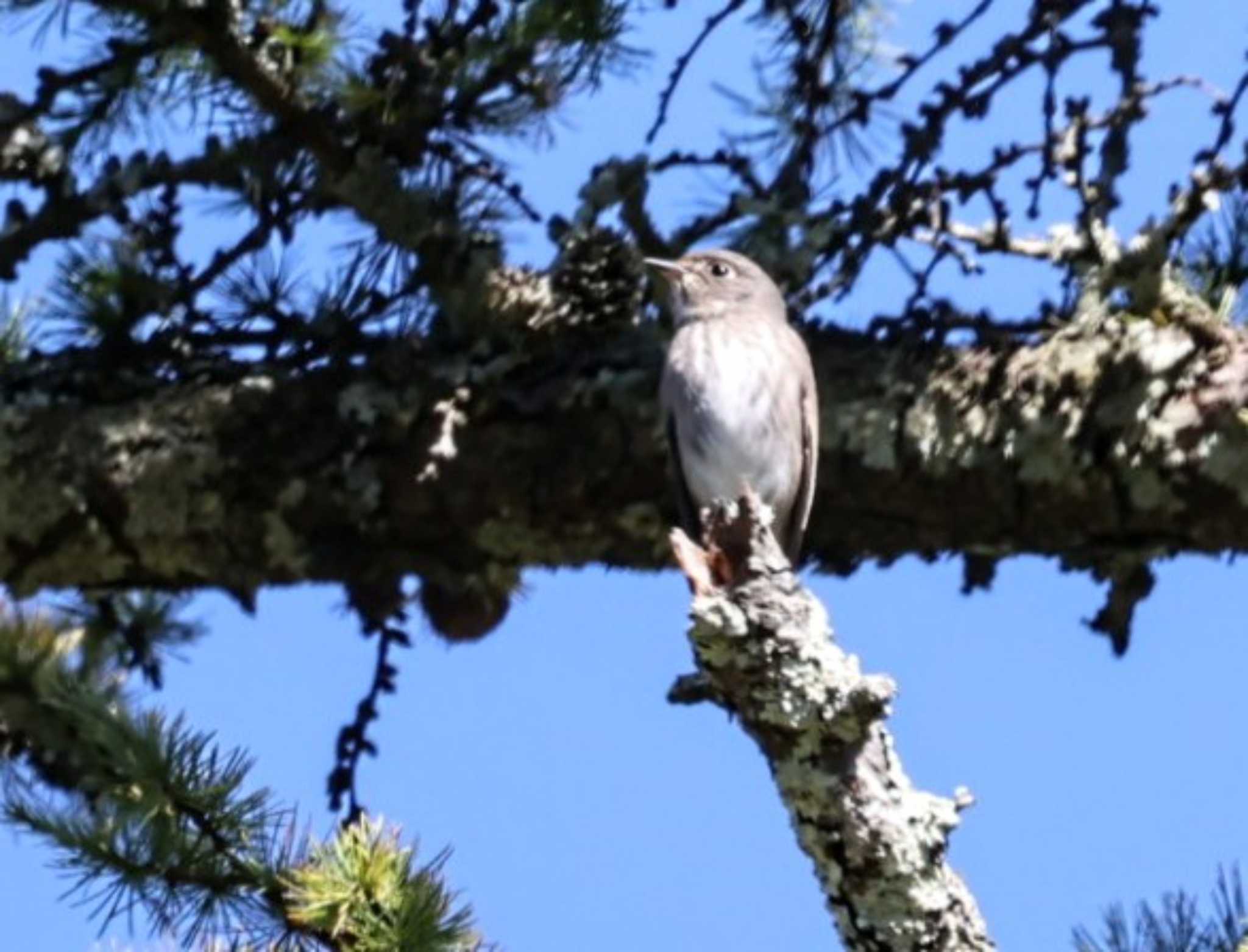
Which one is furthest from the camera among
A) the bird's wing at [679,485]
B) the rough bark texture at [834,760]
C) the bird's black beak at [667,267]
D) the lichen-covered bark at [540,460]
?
the bird's black beak at [667,267]

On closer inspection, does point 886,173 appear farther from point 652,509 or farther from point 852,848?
point 852,848

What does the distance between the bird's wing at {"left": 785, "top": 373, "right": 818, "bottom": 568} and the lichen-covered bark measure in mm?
28

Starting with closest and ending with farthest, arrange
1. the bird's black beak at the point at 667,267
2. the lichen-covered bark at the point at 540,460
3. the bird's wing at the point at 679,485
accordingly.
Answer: the lichen-covered bark at the point at 540,460 → the bird's wing at the point at 679,485 → the bird's black beak at the point at 667,267

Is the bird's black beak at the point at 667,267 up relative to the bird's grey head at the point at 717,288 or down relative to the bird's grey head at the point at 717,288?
down

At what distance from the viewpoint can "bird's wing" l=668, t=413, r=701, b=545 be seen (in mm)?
5117

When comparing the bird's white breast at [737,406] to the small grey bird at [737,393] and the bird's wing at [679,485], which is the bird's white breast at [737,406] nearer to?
the small grey bird at [737,393]

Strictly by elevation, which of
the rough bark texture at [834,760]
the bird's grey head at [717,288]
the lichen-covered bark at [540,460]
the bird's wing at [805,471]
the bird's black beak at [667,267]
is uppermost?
the bird's grey head at [717,288]

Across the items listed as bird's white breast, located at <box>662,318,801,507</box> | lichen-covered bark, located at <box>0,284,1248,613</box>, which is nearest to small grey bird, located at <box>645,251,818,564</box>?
bird's white breast, located at <box>662,318,801,507</box>

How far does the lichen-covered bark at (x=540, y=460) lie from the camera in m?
4.98

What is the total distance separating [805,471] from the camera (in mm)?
5734

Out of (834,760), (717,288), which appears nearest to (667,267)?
(717,288)

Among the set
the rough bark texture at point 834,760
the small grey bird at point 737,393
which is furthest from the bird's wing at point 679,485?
the rough bark texture at point 834,760

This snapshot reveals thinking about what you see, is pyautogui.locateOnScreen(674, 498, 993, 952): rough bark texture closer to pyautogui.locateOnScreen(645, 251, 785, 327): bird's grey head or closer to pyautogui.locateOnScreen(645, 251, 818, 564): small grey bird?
pyautogui.locateOnScreen(645, 251, 818, 564): small grey bird

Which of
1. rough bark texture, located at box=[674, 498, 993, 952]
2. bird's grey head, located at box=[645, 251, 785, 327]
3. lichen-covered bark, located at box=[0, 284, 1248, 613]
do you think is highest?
bird's grey head, located at box=[645, 251, 785, 327]
